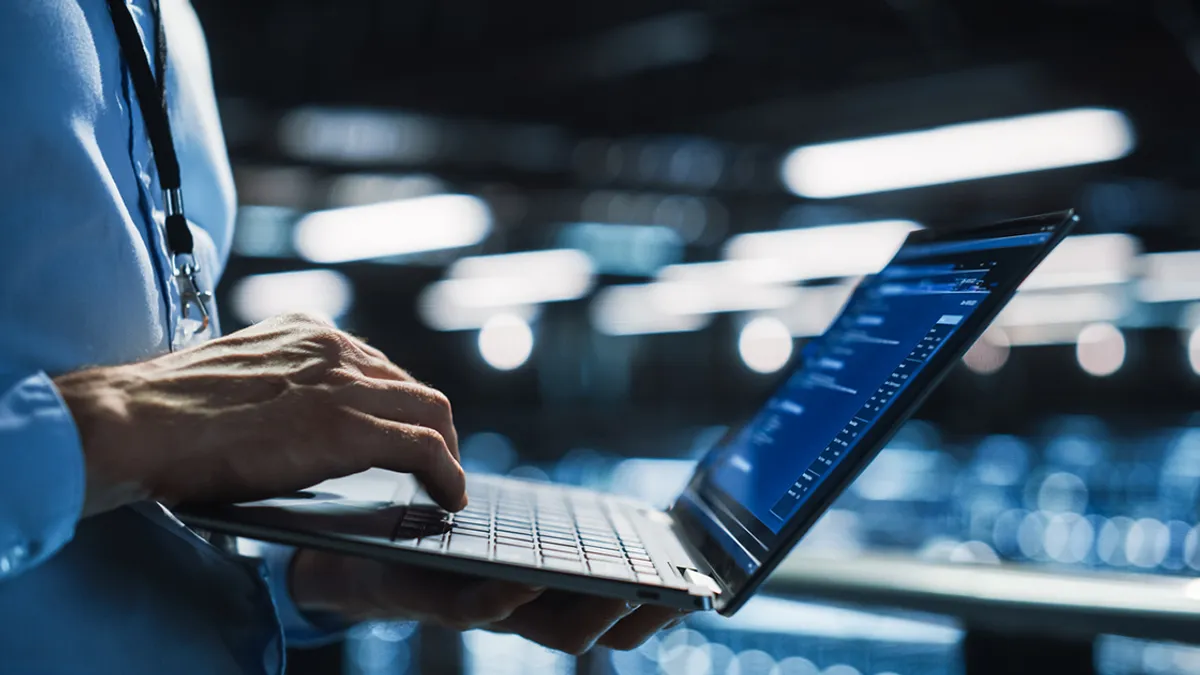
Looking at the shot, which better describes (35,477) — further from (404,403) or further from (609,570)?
(609,570)

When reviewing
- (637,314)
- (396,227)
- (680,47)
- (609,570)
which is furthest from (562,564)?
(637,314)

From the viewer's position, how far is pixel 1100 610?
113 centimetres

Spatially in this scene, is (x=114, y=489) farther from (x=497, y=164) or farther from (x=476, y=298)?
(x=476, y=298)

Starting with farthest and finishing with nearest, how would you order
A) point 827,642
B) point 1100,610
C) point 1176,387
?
point 1176,387
point 827,642
point 1100,610

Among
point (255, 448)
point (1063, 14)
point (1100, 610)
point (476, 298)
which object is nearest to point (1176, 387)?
point (476, 298)

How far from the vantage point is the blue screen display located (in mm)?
730

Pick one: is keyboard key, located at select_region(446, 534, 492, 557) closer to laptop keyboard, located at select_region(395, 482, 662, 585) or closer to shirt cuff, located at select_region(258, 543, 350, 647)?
laptop keyboard, located at select_region(395, 482, 662, 585)

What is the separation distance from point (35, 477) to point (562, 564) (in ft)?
1.02

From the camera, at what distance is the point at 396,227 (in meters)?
8.30

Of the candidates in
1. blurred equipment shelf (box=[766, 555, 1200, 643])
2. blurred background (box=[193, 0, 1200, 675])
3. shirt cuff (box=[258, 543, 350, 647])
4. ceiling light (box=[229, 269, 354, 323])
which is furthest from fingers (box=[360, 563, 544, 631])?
ceiling light (box=[229, 269, 354, 323])

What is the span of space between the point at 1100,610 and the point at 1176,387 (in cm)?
1549

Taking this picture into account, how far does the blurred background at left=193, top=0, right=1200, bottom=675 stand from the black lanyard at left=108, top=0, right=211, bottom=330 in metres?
0.64

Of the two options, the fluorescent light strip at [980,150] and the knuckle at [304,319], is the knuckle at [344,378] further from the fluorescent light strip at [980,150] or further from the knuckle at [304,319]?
the fluorescent light strip at [980,150]

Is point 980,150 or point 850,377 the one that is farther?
point 980,150
